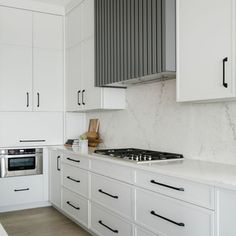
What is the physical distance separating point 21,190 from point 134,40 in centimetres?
249

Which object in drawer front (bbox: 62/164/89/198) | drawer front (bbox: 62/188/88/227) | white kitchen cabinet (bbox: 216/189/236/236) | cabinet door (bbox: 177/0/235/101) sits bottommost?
drawer front (bbox: 62/188/88/227)

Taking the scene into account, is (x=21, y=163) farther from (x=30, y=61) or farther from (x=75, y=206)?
(x=30, y=61)

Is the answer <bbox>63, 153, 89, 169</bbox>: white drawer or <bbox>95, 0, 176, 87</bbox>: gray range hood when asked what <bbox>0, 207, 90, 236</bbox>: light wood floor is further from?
<bbox>95, 0, 176, 87</bbox>: gray range hood

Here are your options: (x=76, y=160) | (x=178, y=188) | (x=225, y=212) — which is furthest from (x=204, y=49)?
(x=76, y=160)

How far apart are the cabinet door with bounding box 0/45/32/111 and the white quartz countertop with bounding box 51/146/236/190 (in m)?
1.93

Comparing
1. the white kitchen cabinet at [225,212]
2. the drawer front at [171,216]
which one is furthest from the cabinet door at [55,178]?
the white kitchen cabinet at [225,212]

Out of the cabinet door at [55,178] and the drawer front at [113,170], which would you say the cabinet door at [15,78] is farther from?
the drawer front at [113,170]

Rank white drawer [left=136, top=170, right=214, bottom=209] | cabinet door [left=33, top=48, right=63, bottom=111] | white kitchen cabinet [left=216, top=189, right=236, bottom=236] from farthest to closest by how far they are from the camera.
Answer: cabinet door [left=33, top=48, right=63, bottom=111], white drawer [left=136, top=170, right=214, bottom=209], white kitchen cabinet [left=216, top=189, right=236, bottom=236]

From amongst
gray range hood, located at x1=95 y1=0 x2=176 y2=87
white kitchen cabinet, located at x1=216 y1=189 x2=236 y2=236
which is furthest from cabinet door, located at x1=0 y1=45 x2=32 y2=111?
white kitchen cabinet, located at x1=216 y1=189 x2=236 y2=236

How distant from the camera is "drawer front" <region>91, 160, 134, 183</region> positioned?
2.43 m

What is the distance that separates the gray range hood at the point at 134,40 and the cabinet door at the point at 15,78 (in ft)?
3.92

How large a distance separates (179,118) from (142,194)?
2.65 ft

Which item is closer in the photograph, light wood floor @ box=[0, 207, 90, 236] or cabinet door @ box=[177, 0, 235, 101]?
cabinet door @ box=[177, 0, 235, 101]

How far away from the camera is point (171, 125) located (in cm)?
285
